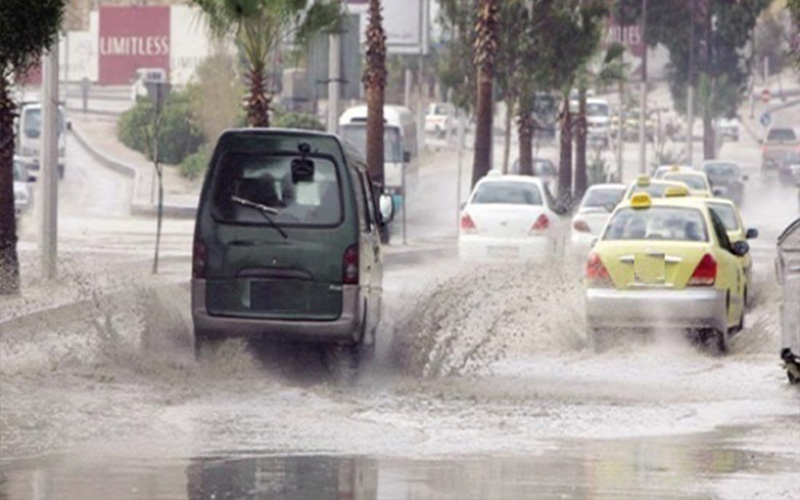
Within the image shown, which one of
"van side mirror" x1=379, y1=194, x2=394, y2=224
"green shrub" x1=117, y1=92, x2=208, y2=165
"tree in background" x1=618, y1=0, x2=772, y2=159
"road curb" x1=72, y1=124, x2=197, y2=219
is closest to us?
"van side mirror" x1=379, y1=194, x2=394, y2=224

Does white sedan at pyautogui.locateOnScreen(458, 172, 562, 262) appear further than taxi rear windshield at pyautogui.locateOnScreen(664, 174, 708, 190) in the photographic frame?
No

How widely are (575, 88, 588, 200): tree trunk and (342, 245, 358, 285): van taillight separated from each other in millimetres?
51123

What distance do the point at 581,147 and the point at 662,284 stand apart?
49.9 meters

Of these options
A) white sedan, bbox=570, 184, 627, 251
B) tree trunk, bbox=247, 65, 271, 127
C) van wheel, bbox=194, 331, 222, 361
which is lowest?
van wheel, bbox=194, 331, 222, 361

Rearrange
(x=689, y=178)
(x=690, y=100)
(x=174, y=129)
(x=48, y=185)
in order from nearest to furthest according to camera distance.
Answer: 1. (x=48, y=185)
2. (x=689, y=178)
3. (x=174, y=129)
4. (x=690, y=100)

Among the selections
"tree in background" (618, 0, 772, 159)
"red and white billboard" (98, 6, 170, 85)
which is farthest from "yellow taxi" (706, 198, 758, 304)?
"red and white billboard" (98, 6, 170, 85)

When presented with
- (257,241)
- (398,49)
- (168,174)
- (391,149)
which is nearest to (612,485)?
(257,241)

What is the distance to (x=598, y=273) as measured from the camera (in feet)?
72.9

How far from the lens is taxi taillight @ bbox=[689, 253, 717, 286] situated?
22.0 meters

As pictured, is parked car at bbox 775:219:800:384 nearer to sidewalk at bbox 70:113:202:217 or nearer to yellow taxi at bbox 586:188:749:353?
yellow taxi at bbox 586:188:749:353

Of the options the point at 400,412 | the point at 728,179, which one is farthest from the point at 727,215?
the point at 728,179

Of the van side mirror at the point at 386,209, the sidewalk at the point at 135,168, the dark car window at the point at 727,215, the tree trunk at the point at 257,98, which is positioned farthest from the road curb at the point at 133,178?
the van side mirror at the point at 386,209

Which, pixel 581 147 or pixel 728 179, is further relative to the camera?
pixel 728 179

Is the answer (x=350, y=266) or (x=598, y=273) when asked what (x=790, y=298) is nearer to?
(x=350, y=266)
